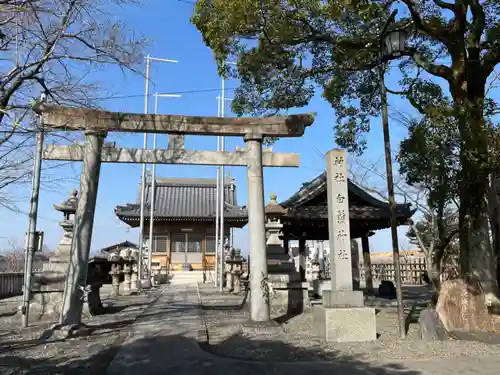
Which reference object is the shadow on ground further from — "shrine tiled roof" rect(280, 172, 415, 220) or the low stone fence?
the low stone fence

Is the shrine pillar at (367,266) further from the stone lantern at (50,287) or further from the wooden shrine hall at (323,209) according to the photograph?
the stone lantern at (50,287)

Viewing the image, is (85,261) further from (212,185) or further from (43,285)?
(212,185)

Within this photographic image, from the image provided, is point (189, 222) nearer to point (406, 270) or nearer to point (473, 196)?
point (406, 270)

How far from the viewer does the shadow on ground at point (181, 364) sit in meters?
5.73

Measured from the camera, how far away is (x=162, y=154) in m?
10.4

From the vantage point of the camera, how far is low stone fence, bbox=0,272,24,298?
21.5 m

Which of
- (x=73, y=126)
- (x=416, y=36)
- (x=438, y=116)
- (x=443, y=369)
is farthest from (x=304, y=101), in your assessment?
(x=443, y=369)

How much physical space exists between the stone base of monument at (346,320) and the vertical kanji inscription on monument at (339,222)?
0.27 metres

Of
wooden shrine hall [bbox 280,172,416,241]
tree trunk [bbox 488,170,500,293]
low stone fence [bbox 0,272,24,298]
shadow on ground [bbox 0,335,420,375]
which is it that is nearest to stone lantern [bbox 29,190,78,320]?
shadow on ground [bbox 0,335,420,375]

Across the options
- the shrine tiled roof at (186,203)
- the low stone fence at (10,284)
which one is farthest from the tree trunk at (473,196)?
the shrine tiled roof at (186,203)

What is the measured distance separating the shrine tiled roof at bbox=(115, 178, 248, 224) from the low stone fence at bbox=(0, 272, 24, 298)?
8388 mm

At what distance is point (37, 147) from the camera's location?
374 inches

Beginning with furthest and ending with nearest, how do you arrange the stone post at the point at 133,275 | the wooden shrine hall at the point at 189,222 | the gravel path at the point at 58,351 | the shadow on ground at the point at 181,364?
the wooden shrine hall at the point at 189,222
the stone post at the point at 133,275
the gravel path at the point at 58,351
the shadow on ground at the point at 181,364

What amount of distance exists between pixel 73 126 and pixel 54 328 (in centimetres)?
410
